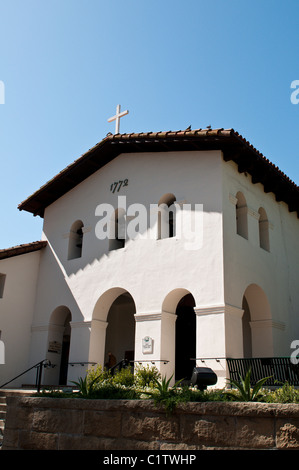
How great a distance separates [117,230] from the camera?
56.5 ft

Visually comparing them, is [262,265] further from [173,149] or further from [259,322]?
[173,149]

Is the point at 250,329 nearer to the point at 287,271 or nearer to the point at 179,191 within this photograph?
the point at 287,271

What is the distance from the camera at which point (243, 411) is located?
6.00m

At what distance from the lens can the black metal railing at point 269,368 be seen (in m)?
11.8

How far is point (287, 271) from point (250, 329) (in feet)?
8.36

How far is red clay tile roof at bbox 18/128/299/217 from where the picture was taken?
1462 cm

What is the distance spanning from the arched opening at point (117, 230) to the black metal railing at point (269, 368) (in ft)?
20.0

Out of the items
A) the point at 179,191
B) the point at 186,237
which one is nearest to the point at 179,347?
the point at 186,237

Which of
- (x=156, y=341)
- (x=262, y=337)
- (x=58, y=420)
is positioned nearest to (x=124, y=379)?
(x=156, y=341)

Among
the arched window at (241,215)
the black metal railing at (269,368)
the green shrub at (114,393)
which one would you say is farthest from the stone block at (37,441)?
the arched window at (241,215)

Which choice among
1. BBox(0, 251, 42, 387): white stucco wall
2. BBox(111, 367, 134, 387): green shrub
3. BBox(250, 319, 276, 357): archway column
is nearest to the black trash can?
BBox(111, 367, 134, 387): green shrub

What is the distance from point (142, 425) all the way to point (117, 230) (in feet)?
36.0

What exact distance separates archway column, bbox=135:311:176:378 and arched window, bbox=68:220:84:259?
468cm
